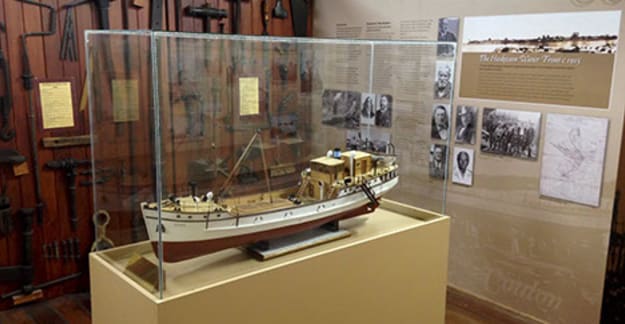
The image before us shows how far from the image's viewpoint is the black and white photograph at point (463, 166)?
3656mm

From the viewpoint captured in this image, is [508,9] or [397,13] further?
[397,13]

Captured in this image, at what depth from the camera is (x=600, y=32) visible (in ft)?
9.83

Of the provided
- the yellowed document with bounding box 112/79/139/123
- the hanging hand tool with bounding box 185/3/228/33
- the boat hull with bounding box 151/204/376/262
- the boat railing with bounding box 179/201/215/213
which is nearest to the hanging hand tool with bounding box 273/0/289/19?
the hanging hand tool with bounding box 185/3/228/33

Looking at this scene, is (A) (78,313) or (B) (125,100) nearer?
(B) (125,100)

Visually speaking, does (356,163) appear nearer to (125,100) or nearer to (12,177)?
(125,100)

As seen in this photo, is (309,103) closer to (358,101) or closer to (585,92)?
(358,101)

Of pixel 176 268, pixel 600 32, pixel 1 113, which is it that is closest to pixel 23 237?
pixel 1 113

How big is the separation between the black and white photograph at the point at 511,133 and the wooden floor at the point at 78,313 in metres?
0.99

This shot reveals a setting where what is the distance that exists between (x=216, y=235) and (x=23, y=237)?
1994 millimetres

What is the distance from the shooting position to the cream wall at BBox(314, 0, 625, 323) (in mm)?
3111

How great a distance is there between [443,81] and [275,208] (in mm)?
1322

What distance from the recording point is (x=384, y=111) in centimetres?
299

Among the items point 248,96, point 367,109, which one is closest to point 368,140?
point 367,109

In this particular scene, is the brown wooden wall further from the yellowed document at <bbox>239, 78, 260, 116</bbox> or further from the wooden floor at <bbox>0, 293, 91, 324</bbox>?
the yellowed document at <bbox>239, 78, 260, 116</bbox>
